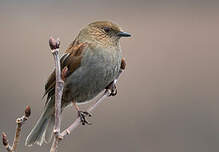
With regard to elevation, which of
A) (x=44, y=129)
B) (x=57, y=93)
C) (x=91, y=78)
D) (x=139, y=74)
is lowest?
(x=139, y=74)

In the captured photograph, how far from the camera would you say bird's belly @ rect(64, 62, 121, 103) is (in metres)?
5.30

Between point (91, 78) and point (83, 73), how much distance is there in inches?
3.7

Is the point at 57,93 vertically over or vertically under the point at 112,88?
over

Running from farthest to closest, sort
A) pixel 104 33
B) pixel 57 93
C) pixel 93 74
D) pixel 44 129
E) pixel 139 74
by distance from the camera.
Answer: pixel 139 74 → pixel 104 33 → pixel 44 129 → pixel 93 74 → pixel 57 93

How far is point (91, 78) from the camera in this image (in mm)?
5309

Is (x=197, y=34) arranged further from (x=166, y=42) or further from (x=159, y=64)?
(x=159, y=64)

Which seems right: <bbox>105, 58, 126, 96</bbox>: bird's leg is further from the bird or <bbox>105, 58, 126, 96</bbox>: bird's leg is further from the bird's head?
the bird's head

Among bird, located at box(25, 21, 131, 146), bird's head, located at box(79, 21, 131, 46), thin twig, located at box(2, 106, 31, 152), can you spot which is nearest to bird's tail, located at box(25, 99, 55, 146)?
bird, located at box(25, 21, 131, 146)

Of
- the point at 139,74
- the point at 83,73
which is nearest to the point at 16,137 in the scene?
the point at 83,73

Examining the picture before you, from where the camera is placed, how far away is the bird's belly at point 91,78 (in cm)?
530

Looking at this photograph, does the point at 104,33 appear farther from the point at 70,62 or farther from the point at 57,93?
the point at 57,93

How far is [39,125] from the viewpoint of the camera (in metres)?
5.54

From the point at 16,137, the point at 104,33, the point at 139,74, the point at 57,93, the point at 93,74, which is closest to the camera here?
the point at 16,137

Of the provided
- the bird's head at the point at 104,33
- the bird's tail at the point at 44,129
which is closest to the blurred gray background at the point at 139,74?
the bird's tail at the point at 44,129
